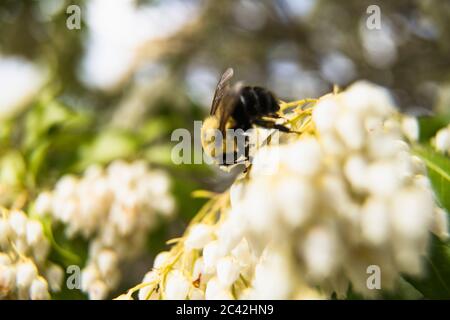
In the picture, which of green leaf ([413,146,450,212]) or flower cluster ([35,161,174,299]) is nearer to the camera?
green leaf ([413,146,450,212])

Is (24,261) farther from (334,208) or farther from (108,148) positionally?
(108,148)

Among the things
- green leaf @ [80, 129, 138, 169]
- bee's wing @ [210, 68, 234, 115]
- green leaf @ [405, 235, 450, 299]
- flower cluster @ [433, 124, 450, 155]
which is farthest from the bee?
green leaf @ [80, 129, 138, 169]

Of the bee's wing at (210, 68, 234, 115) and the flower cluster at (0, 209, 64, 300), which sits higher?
the bee's wing at (210, 68, 234, 115)

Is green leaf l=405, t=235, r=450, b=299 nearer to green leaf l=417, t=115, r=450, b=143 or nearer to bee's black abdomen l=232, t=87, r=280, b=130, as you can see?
bee's black abdomen l=232, t=87, r=280, b=130

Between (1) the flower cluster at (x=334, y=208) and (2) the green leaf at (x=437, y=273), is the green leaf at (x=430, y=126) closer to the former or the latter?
(2) the green leaf at (x=437, y=273)
